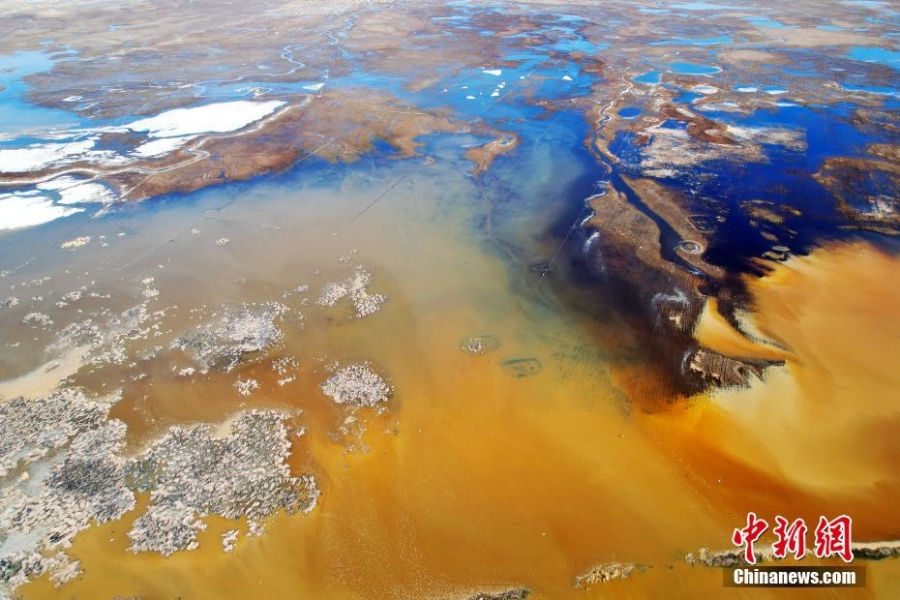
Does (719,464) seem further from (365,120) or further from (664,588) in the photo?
(365,120)

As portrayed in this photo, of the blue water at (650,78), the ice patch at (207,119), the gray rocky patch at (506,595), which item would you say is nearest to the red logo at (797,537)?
the gray rocky patch at (506,595)

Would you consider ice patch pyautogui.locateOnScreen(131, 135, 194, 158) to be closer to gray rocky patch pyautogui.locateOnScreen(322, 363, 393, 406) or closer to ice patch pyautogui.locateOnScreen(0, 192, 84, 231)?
ice patch pyautogui.locateOnScreen(0, 192, 84, 231)

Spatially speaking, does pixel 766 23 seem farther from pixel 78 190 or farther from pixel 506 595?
pixel 506 595

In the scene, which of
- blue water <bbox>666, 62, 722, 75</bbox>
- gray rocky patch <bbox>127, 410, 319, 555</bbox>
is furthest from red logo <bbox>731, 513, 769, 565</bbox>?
blue water <bbox>666, 62, 722, 75</bbox>

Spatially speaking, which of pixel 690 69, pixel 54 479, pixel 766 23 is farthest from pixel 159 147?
pixel 766 23

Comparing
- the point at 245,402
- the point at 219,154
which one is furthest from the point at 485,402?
the point at 219,154

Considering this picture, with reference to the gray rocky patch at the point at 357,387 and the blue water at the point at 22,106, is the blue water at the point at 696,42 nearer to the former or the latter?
the gray rocky patch at the point at 357,387
